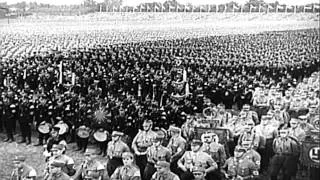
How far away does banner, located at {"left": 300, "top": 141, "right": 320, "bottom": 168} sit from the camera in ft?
11.6

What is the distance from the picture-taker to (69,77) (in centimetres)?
548

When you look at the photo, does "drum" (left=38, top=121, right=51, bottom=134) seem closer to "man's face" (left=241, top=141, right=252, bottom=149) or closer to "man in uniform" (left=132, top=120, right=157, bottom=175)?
"man in uniform" (left=132, top=120, right=157, bottom=175)

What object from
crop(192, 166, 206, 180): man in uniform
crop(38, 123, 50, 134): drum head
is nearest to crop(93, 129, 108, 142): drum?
crop(38, 123, 50, 134): drum head

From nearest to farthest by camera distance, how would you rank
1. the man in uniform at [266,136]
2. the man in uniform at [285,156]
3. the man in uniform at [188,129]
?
the man in uniform at [285,156] < the man in uniform at [266,136] < the man in uniform at [188,129]

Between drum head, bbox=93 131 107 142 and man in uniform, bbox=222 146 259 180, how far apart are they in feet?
5.37

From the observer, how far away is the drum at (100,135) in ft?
16.1

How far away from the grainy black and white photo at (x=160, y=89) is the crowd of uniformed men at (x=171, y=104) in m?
0.01

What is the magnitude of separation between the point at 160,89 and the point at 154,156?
5.12ft

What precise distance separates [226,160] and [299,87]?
1.17 metres

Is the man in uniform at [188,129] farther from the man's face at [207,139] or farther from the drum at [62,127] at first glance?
the drum at [62,127]

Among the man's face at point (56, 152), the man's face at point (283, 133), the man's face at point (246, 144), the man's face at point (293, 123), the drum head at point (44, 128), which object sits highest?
the man's face at point (293, 123)

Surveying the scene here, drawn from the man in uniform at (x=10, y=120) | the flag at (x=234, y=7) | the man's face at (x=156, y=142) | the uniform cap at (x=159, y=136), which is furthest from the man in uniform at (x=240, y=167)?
the man in uniform at (x=10, y=120)

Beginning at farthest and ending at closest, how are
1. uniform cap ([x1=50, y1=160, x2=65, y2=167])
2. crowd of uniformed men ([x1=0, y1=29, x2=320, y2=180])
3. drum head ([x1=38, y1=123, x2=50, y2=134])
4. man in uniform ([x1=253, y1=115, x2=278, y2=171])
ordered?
drum head ([x1=38, y1=123, x2=50, y2=134]) < man in uniform ([x1=253, y1=115, x2=278, y2=171]) < crowd of uniformed men ([x1=0, y1=29, x2=320, y2=180]) < uniform cap ([x1=50, y1=160, x2=65, y2=167])

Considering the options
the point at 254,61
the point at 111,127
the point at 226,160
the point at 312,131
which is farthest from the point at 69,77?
the point at 312,131
